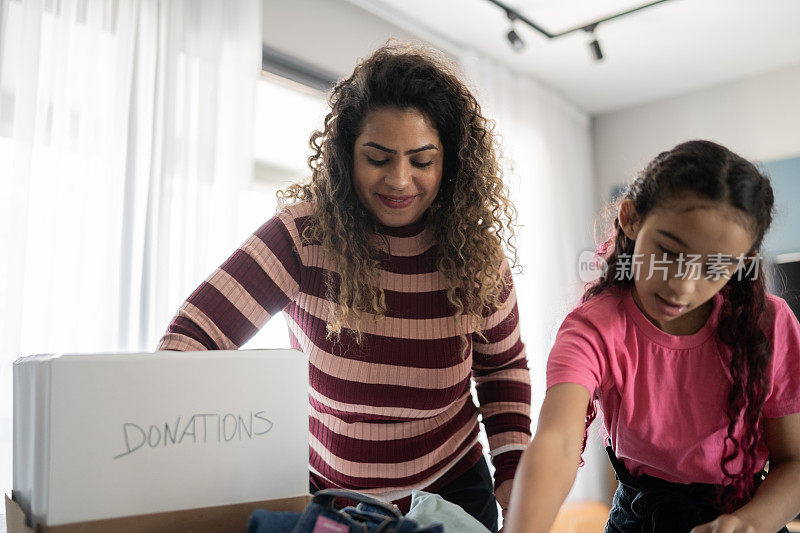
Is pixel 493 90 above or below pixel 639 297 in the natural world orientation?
above

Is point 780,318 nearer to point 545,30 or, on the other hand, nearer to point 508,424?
point 508,424

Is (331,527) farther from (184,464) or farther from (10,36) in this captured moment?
(10,36)

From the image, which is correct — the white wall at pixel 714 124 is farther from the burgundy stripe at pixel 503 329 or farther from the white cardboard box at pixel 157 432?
the white cardboard box at pixel 157 432

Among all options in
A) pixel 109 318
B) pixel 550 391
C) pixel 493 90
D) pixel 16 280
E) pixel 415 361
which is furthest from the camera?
pixel 493 90

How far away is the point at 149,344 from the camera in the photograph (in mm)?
2004

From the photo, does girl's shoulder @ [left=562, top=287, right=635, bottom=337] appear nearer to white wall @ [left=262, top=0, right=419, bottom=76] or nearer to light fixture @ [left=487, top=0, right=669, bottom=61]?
white wall @ [left=262, top=0, right=419, bottom=76]

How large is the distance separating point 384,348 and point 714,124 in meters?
3.29

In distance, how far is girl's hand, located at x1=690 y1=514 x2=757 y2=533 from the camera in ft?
2.43

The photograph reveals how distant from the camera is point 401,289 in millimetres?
1133

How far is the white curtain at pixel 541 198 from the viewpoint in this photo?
11.0 ft

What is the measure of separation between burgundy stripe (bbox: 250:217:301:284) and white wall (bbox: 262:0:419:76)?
163cm

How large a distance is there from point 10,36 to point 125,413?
1477 mm

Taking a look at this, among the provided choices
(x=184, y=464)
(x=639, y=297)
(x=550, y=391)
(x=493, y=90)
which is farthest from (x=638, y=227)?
(x=493, y=90)

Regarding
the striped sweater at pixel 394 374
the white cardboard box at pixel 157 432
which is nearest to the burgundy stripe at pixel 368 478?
the striped sweater at pixel 394 374
